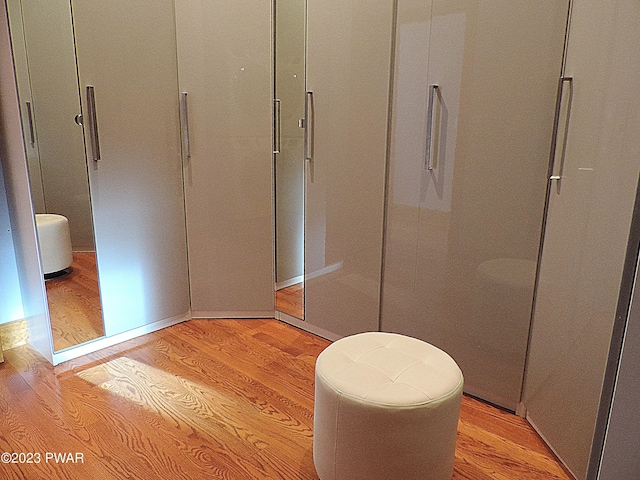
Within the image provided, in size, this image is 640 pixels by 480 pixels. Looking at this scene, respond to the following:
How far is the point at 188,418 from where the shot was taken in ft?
6.57

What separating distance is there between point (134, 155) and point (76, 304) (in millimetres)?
816

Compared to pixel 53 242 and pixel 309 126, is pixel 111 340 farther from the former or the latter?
pixel 309 126

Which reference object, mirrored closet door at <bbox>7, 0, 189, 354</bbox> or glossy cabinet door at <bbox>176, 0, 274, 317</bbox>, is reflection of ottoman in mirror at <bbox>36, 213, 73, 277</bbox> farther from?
glossy cabinet door at <bbox>176, 0, 274, 317</bbox>

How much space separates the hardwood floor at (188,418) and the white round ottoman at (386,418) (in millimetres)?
261

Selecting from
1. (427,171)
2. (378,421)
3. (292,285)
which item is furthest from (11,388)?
(427,171)

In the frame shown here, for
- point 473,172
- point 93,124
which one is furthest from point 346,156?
point 93,124

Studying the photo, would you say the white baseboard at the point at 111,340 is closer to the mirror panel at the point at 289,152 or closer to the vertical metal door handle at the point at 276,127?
the mirror panel at the point at 289,152

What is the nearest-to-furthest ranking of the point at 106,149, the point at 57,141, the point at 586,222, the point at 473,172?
1. the point at 586,222
2. the point at 473,172
3. the point at 57,141
4. the point at 106,149

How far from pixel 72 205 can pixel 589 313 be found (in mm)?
2256

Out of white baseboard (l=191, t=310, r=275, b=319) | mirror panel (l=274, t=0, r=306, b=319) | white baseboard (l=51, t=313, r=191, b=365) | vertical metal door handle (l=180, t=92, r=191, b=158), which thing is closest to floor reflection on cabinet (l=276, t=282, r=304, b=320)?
mirror panel (l=274, t=0, r=306, b=319)

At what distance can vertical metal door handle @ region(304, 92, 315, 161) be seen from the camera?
2496 millimetres

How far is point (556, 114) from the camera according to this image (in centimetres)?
173

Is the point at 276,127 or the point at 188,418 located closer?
the point at 188,418

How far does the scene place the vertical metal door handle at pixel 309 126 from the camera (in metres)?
2.50
